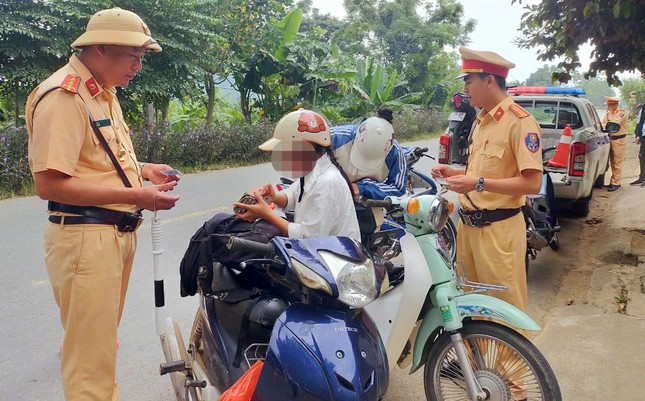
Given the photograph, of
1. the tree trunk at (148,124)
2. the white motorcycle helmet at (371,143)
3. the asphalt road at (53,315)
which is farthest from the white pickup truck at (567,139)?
the tree trunk at (148,124)

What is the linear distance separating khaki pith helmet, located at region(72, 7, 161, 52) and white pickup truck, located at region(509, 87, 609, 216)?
212 inches

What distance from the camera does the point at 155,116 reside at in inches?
499

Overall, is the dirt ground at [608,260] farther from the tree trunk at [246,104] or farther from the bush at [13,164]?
the tree trunk at [246,104]

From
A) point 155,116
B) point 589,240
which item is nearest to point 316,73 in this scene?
point 155,116

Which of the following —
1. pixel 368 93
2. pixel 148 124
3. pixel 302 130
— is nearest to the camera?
pixel 302 130

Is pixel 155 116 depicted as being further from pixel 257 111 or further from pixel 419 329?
pixel 419 329

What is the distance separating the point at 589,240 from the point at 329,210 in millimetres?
5665

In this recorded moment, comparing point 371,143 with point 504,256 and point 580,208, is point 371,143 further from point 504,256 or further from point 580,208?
point 580,208

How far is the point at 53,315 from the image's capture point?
386cm

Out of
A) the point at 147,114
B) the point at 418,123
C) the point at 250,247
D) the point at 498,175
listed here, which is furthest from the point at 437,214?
the point at 418,123

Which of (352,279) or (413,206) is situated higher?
(413,206)

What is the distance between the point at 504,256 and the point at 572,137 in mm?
4533

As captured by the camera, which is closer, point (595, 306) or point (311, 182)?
point (311, 182)

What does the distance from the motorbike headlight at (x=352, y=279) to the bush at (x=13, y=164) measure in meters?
7.42
